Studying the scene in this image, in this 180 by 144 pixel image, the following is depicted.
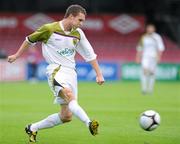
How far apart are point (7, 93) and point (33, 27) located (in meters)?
18.3

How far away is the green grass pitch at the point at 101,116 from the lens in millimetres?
12695

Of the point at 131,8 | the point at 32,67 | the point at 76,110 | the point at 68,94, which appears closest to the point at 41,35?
the point at 68,94

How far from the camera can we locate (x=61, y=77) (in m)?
11.5

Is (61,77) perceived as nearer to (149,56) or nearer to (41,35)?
(41,35)

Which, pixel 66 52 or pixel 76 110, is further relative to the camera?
pixel 66 52

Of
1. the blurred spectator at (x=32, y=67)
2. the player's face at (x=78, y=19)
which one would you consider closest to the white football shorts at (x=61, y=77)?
the player's face at (x=78, y=19)

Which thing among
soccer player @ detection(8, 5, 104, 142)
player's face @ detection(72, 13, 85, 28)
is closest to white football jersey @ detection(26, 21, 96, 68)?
soccer player @ detection(8, 5, 104, 142)

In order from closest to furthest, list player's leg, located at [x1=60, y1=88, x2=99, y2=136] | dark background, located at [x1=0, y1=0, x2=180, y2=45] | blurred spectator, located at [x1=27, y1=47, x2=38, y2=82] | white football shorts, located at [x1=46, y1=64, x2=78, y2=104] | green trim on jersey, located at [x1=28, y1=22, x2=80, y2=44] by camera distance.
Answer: player's leg, located at [x1=60, y1=88, x2=99, y2=136]
white football shorts, located at [x1=46, y1=64, x2=78, y2=104]
green trim on jersey, located at [x1=28, y1=22, x2=80, y2=44]
blurred spectator, located at [x1=27, y1=47, x2=38, y2=82]
dark background, located at [x1=0, y1=0, x2=180, y2=45]

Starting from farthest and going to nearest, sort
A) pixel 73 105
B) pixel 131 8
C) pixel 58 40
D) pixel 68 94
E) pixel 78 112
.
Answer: pixel 131 8
pixel 58 40
pixel 68 94
pixel 73 105
pixel 78 112

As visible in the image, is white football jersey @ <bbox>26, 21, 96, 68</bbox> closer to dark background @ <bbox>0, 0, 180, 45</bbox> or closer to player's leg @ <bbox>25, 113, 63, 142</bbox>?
player's leg @ <bbox>25, 113, 63, 142</bbox>

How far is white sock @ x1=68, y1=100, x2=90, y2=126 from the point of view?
10875 millimetres

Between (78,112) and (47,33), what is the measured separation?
162cm

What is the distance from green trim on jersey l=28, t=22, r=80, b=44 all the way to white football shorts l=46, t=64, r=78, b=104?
1.67 ft

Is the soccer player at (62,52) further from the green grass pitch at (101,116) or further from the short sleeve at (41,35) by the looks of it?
the green grass pitch at (101,116)
